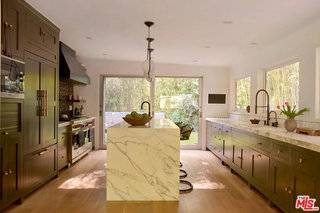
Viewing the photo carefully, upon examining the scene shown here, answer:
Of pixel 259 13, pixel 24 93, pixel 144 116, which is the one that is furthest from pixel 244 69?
pixel 24 93

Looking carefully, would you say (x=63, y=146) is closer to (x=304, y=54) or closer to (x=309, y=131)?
(x=309, y=131)

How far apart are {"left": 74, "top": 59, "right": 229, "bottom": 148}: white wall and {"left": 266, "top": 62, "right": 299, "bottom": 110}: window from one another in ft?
6.26

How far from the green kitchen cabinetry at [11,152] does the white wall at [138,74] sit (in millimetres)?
3313

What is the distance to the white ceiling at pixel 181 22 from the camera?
8.28ft

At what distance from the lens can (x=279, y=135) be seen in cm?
244

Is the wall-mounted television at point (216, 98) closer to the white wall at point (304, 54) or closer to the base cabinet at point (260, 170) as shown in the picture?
the white wall at point (304, 54)

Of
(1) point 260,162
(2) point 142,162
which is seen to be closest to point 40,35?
(2) point 142,162

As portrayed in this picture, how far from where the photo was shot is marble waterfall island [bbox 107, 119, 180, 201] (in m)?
2.65

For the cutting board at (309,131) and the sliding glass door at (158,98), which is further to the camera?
the sliding glass door at (158,98)

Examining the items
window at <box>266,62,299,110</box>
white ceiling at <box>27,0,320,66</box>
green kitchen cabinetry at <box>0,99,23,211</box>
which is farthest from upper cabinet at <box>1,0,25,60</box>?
window at <box>266,62,299,110</box>

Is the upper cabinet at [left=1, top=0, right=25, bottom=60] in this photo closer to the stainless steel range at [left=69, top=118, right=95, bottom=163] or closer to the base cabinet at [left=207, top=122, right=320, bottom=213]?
the stainless steel range at [left=69, top=118, right=95, bottom=163]

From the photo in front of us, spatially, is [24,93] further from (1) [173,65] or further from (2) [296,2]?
(1) [173,65]

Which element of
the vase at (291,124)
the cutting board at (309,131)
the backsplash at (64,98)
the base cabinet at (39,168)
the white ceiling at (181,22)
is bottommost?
the base cabinet at (39,168)

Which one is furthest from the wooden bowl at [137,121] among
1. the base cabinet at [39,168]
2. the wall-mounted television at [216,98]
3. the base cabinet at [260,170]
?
the wall-mounted television at [216,98]
